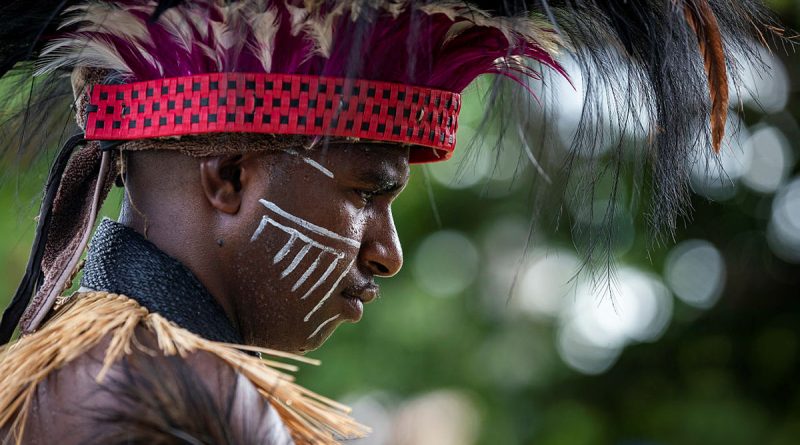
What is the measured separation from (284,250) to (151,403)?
0.58 meters

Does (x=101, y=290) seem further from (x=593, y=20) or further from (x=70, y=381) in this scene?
(x=593, y=20)

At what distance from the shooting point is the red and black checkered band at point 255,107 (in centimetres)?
231

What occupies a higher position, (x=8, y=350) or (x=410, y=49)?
(x=410, y=49)

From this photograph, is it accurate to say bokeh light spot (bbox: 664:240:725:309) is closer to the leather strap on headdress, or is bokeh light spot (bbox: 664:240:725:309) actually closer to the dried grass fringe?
the leather strap on headdress

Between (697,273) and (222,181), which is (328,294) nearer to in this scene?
(222,181)

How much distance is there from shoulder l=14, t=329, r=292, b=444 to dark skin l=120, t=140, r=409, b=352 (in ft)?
1.18

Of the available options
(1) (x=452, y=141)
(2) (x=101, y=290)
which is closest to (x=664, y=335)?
(1) (x=452, y=141)

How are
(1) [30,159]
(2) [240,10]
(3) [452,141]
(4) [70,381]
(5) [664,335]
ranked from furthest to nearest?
(5) [664,335], (1) [30,159], (3) [452,141], (2) [240,10], (4) [70,381]

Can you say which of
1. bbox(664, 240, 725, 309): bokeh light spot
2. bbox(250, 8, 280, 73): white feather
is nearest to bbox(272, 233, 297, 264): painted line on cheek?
bbox(250, 8, 280, 73): white feather

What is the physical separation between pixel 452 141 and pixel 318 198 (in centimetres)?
39

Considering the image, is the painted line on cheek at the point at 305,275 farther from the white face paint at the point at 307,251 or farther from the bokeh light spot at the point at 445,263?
the bokeh light spot at the point at 445,263

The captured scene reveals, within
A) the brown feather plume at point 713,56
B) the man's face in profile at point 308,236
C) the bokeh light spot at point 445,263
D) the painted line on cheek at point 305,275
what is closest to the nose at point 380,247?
the man's face in profile at point 308,236

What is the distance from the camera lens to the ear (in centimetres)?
238

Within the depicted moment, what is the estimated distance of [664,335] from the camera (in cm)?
798
